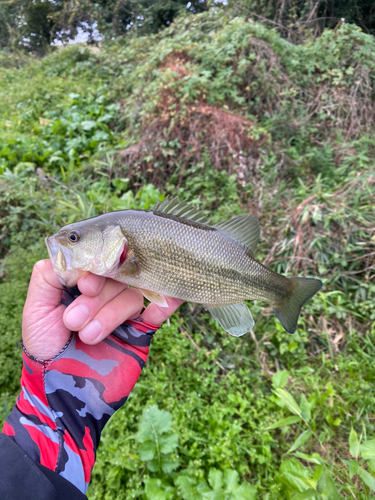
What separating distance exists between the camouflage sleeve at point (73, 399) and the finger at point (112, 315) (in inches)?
8.1

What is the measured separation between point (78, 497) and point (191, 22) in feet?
28.5

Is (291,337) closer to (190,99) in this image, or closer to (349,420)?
(349,420)

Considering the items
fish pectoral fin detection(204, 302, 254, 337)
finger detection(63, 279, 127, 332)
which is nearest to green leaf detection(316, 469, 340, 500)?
fish pectoral fin detection(204, 302, 254, 337)

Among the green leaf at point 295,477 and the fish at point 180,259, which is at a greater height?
the fish at point 180,259

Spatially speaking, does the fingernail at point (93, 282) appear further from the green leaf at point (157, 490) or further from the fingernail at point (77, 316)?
the green leaf at point (157, 490)

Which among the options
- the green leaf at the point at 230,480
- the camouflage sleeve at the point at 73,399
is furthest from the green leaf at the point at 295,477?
the camouflage sleeve at the point at 73,399

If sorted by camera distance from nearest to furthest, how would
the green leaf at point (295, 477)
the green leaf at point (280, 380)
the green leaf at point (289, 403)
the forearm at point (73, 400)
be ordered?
the forearm at point (73, 400) < the green leaf at point (295, 477) < the green leaf at point (289, 403) < the green leaf at point (280, 380)

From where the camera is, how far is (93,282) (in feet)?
5.44

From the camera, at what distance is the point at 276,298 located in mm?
2047

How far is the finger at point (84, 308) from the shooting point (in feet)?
5.21

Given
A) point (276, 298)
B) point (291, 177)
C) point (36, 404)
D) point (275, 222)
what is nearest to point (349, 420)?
point (276, 298)

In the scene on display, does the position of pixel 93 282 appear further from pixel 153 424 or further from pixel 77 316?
pixel 153 424

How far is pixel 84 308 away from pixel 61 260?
0.95 ft

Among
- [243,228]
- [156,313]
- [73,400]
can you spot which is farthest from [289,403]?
[73,400]
